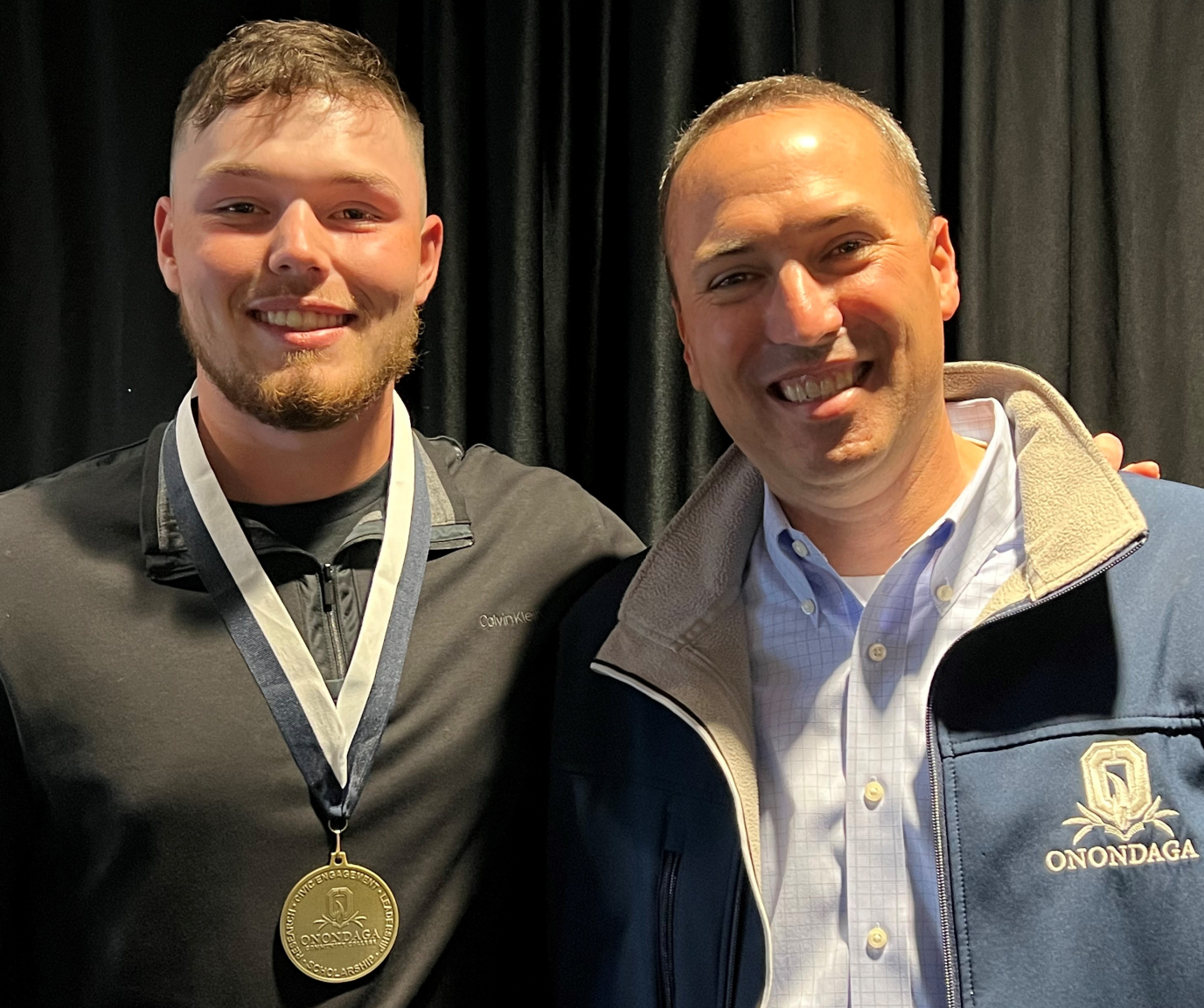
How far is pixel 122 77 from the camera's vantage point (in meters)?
2.28

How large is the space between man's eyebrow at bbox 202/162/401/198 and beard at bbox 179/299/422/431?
186 mm

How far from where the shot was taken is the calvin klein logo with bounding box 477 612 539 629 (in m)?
1.65

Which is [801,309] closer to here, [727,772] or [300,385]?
[727,772]

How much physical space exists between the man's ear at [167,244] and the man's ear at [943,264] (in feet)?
3.25

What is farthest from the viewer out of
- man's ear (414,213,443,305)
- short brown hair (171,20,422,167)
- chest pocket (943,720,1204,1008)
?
man's ear (414,213,443,305)

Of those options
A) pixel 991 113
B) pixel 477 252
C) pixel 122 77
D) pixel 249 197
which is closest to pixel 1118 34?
pixel 991 113

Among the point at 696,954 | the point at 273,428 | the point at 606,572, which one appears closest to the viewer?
→ the point at 696,954

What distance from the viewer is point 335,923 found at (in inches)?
56.4

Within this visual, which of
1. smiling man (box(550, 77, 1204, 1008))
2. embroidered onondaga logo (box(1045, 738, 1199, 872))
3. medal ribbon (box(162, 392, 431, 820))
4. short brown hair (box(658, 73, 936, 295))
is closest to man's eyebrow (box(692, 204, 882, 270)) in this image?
smiling man (box(550, 77, 1204, 1008))

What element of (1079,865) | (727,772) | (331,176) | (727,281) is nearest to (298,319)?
(331,176)

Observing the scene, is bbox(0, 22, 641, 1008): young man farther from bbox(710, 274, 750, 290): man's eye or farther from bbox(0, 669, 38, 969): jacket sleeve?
bbox(710, 274, 750, 290): man's eye

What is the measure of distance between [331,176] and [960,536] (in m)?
0.89

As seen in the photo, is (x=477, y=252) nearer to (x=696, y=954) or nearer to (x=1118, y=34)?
(x=1118, y=34)

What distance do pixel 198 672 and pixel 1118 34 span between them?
1.73 metres
